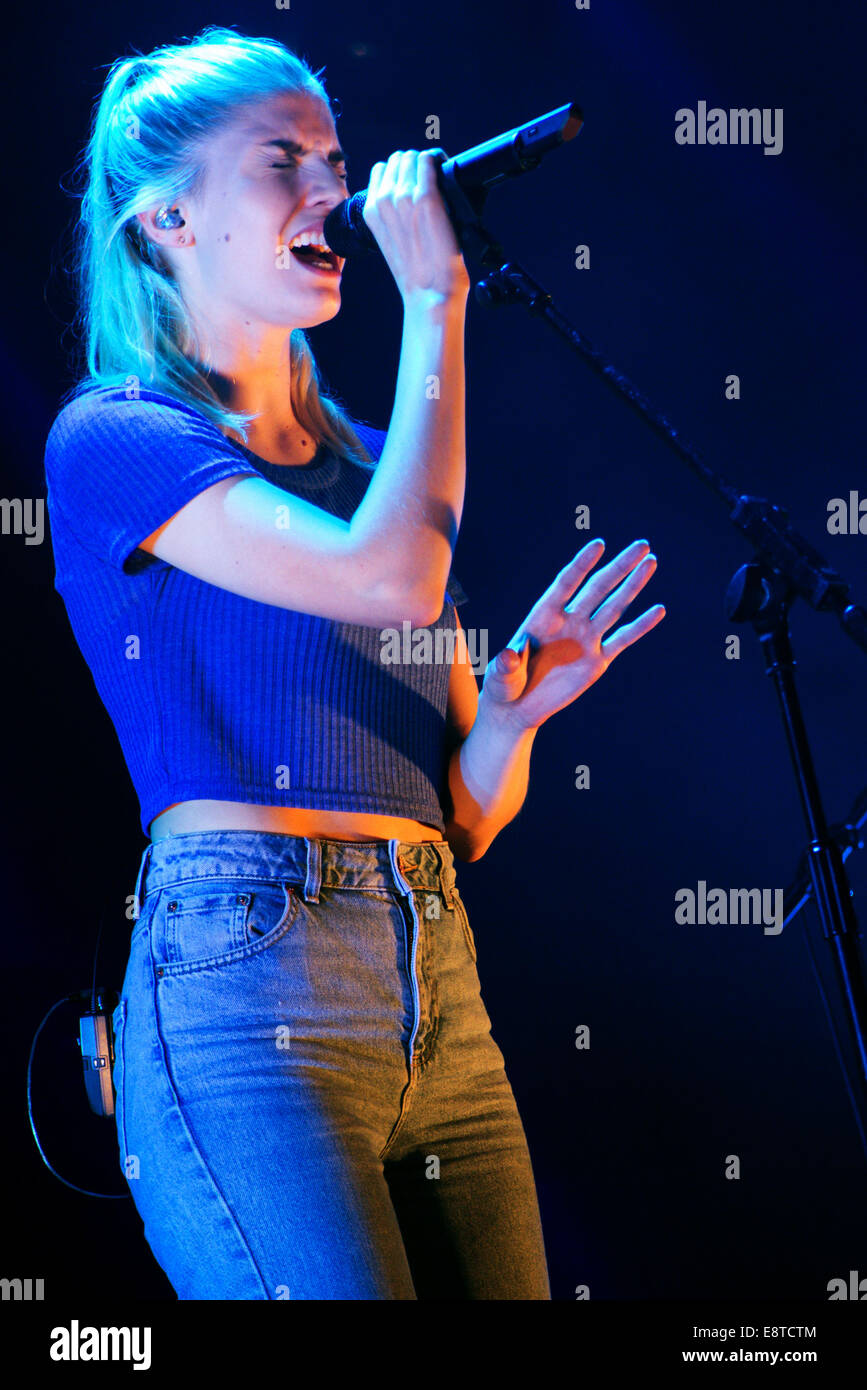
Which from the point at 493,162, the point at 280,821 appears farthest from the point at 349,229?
the point at 280,821

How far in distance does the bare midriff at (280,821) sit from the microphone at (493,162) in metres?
0.51

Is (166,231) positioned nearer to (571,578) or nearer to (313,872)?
(571,578)

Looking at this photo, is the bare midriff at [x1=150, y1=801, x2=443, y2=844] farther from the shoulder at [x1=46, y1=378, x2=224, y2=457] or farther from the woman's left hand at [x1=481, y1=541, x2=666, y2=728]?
the shoulder at [x1=46, y1=378, x2=224, y2=457]

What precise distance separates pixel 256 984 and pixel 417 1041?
0.15 m

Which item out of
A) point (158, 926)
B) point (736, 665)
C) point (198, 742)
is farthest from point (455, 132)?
point (158, 926)

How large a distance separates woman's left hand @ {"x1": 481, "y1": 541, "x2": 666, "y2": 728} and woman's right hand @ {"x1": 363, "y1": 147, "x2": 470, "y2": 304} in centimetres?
33

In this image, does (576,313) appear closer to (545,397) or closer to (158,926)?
(545,397)

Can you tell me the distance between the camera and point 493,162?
0.97 metres

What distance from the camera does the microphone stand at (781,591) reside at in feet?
3.20

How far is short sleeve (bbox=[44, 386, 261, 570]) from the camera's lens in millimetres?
1013

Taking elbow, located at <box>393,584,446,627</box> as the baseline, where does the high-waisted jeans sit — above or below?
below

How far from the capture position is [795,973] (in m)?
2.34

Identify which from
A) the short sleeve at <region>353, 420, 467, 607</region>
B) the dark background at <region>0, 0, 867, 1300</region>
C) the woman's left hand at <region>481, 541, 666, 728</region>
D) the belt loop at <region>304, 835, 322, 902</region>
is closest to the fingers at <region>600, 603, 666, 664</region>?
the woman's left hand at <region>481, 541, 666, 728</region>

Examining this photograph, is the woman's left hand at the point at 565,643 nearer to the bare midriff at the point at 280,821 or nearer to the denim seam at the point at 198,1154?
the bare midriff at the point at 280,821
